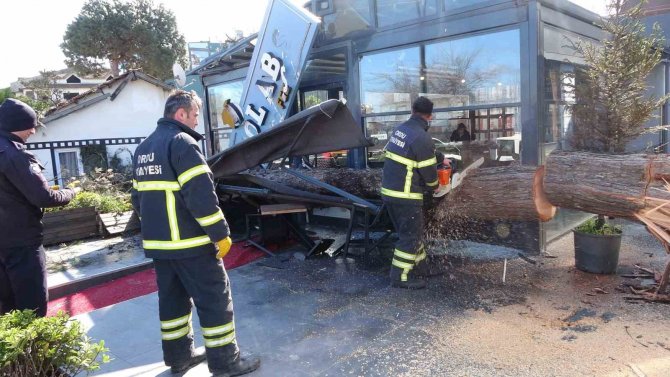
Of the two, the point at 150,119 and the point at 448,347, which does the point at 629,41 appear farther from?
the point at 150,119

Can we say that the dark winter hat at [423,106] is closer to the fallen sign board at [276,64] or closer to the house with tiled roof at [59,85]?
the fallen sign board at [276,64]

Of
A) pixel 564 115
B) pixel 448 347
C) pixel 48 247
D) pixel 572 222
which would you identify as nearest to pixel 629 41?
pixel 564 115

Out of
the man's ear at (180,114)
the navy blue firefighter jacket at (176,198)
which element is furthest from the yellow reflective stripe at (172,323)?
the man's ear at (180,114)

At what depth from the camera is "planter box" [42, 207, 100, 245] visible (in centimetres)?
682

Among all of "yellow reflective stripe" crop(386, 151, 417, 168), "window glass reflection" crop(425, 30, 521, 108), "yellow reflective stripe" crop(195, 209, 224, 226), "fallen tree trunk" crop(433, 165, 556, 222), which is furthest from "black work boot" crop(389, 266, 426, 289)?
"window glass reflection" crop(425, 30, 521, 108)

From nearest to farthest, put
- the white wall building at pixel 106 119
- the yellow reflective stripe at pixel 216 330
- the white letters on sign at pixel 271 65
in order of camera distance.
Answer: the yellow reflective stripe at pixel 216 330 < the white letters on sign at pixel 271 65 < the white wall building at pixel 106 119

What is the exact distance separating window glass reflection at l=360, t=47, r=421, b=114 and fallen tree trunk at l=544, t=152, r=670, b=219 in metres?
2.55

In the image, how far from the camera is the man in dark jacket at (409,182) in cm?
451

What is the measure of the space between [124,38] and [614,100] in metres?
27.5

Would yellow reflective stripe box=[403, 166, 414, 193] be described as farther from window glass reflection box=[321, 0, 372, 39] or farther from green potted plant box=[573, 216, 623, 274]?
window glass reflection box=[321, 0, 372, 39]

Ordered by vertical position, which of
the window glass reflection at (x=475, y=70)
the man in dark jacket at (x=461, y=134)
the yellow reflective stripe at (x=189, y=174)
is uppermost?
the window glass reflection at (x=475, y=70)

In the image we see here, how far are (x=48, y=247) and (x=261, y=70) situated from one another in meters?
4.22

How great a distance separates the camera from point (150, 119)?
18641 mm

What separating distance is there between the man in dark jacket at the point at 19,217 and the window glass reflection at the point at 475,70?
4713 mm
